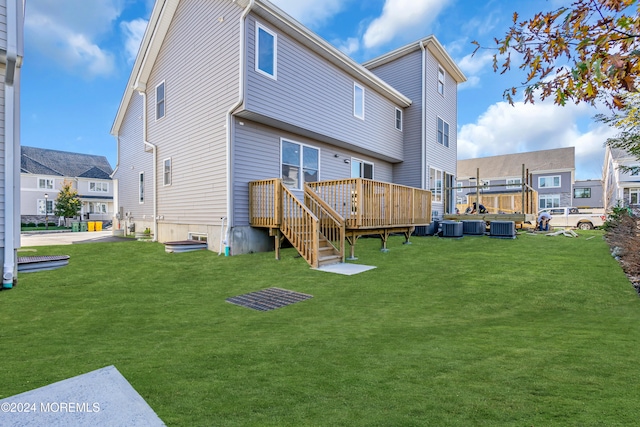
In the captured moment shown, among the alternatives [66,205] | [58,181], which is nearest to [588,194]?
[66,205]

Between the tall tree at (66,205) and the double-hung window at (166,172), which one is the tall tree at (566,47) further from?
the tall tree at (66,205)

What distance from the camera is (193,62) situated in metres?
10.6

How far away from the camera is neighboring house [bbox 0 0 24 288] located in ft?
16.9

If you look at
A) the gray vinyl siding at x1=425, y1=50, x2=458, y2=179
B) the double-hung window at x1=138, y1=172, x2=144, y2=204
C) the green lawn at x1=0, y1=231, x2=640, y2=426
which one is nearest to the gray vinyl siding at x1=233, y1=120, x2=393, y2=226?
the green lawn at x1=0, y1=231, x2=640, y2=426

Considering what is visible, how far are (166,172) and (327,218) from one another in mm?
7340

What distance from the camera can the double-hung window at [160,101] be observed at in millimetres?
12172

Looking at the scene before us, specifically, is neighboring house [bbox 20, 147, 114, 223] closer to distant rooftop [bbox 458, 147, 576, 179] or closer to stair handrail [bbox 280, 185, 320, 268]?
stair handrail [bbox 280, 185, 320, 268]

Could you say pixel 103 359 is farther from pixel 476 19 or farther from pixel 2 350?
pixel 476 19

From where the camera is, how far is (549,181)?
34281mm

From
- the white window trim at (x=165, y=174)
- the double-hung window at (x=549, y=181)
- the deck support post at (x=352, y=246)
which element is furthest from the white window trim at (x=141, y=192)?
the double-hung window at (x=549, y=181)

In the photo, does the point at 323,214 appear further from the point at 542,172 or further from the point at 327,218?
the point at 542,172

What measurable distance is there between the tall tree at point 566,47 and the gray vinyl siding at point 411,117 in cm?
1243

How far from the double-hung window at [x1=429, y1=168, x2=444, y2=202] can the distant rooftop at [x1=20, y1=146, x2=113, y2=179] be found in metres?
38.9

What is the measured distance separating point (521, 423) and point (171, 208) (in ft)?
39.7
